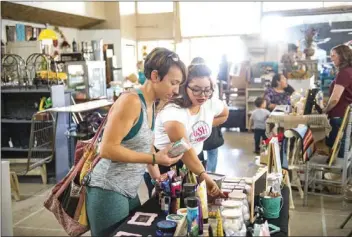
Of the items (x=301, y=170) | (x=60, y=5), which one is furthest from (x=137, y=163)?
(x=60, y=5)

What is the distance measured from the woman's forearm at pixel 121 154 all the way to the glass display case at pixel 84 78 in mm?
4561

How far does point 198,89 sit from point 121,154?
0.56 m

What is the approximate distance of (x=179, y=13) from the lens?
7680 millimetres

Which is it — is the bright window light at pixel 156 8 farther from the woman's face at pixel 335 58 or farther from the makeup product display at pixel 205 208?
the makeup product display at pixel 205 208

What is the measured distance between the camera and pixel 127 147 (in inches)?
53.3

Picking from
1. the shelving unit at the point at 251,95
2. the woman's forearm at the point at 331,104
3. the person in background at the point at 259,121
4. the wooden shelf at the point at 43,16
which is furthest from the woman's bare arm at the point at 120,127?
the shelving unit at the point at 251,95

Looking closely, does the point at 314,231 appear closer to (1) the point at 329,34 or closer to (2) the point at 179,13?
(1) the point at 329,34

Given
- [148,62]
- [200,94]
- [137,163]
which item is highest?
[148,62]

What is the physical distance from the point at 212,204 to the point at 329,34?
1227 millimetres

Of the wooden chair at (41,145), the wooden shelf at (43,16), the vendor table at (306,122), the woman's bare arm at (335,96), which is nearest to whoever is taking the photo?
the woman's bare arm at (335,96)

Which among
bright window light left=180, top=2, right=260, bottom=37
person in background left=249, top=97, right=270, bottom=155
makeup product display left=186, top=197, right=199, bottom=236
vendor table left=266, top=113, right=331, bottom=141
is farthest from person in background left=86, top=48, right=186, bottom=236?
bright window light left=180, top=2, right=260, bottom=37

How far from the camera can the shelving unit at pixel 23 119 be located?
3975mm

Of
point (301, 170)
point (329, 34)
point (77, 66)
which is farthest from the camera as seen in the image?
point (77, 66)

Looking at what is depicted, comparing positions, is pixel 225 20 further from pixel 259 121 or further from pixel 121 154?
pixel 121 154
